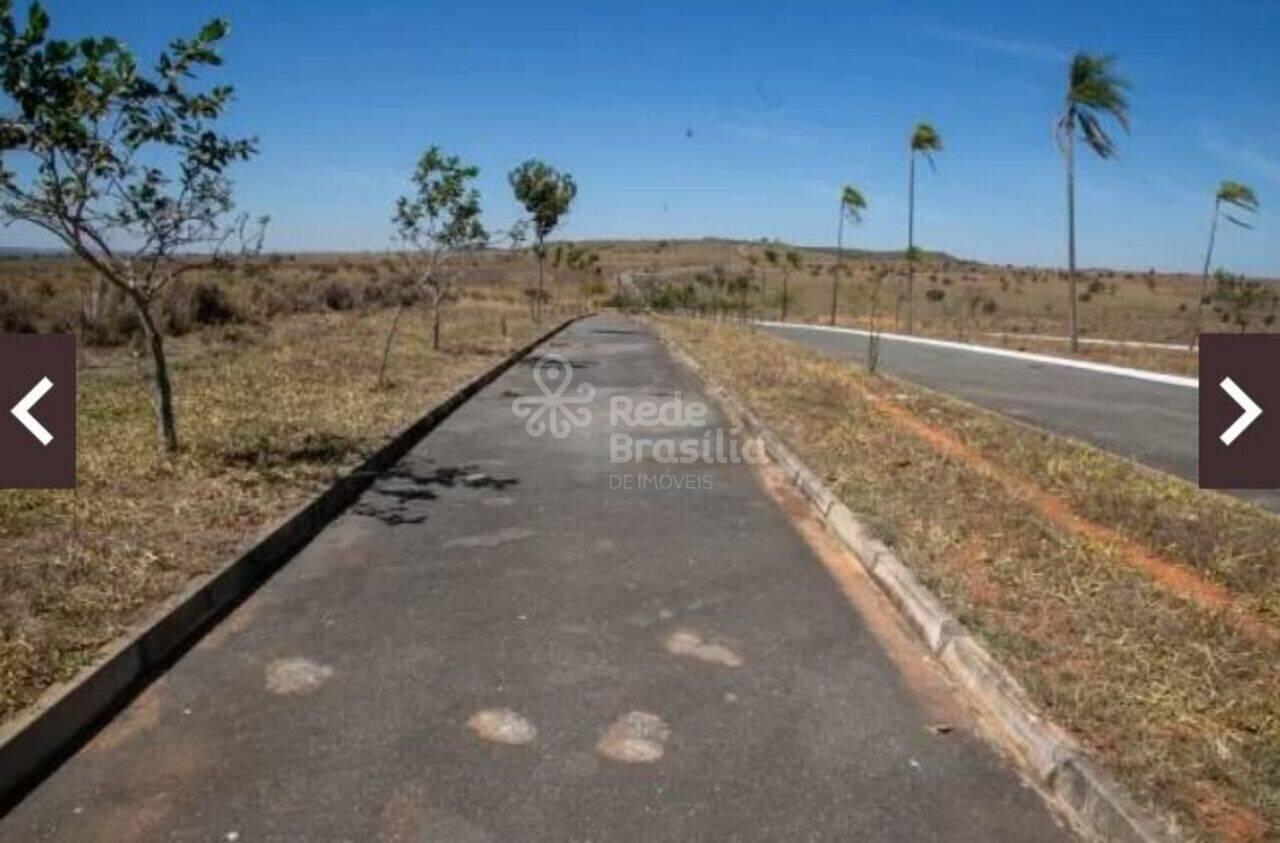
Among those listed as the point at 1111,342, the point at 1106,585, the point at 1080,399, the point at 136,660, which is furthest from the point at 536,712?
the point at 1111,342

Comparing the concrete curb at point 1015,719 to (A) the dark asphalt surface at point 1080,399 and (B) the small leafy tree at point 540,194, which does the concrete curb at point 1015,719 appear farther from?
(B) the small leafy tree at point 540,194

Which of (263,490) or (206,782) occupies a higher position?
(263,490)

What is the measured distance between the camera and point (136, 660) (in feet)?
14.0

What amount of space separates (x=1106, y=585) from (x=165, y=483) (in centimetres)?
656

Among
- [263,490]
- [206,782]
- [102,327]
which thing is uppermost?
[102,327]

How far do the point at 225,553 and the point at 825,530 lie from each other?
165 inches

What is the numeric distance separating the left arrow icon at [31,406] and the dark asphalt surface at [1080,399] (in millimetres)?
9440

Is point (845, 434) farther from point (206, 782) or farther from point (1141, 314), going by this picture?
point (1141, 314)

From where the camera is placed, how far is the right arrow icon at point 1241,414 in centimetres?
888

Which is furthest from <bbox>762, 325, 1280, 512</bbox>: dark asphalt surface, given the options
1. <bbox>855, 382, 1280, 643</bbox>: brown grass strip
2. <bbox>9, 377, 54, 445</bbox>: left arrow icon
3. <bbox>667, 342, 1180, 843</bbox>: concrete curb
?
<bbox>9, 377, 54, 445</bbox>: left arrow icon

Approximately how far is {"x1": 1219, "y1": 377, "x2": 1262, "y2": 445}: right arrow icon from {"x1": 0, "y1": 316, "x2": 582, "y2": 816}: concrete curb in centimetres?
833

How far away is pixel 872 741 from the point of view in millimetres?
3891

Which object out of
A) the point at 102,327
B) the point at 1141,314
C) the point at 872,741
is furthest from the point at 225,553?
the point at 1141,314

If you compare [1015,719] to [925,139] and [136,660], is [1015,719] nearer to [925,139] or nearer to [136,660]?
[136,660]
